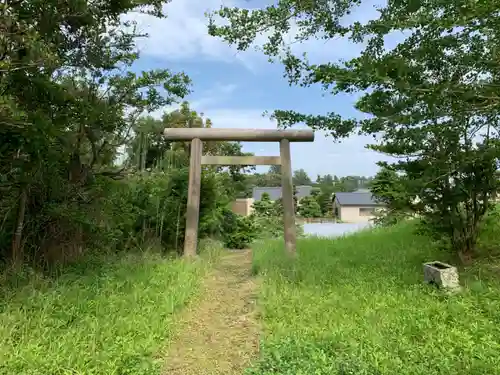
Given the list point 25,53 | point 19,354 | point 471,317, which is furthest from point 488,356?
point 25,53

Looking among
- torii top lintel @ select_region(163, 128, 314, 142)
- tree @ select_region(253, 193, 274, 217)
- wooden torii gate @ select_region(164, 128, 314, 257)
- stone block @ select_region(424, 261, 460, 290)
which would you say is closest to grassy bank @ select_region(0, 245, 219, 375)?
wooden torii gate @ select_region(164, 128, 314, 257)

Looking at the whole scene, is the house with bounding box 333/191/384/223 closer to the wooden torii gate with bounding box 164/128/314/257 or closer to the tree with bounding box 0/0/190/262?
the wooden torii gate with bounding box 164/128/314/257

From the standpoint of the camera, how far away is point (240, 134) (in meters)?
6.50

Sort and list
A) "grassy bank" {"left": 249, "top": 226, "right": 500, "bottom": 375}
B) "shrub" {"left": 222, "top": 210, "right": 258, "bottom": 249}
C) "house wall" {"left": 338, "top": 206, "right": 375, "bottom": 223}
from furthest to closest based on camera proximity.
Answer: "house wall" {"left": 338, "top": 206, "right": 375, "bottom": 223}, "shrub" {"left": 222, "top": 210, "right": 258, "bottom": 249}, "grassy bank" {"left": 249, "top": 226, "right": 500, "bottom": 375}

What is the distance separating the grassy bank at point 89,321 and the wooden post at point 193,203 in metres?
1.69

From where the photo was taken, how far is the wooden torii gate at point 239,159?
6.49 meters

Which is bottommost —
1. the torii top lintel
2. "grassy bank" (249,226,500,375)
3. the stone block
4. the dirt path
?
the dirt path

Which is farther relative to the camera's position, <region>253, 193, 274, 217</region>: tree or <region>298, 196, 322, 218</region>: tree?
<region>298, 196, 322, 218</region>: tree

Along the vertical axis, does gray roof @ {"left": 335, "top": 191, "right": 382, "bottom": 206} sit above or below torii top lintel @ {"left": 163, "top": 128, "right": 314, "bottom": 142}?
below

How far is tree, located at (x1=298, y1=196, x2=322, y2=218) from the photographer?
68.7 ft

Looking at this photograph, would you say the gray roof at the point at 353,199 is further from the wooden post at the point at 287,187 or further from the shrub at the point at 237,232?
the wooden post at the point at 287,187

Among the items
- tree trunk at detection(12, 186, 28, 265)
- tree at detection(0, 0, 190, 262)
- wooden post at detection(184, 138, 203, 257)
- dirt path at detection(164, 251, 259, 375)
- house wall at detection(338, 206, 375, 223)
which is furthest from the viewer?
house wall at detection(338, 206, 375, 223)

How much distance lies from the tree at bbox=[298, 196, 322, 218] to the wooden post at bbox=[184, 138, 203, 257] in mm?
14830

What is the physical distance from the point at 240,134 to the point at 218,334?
3.93 metres
